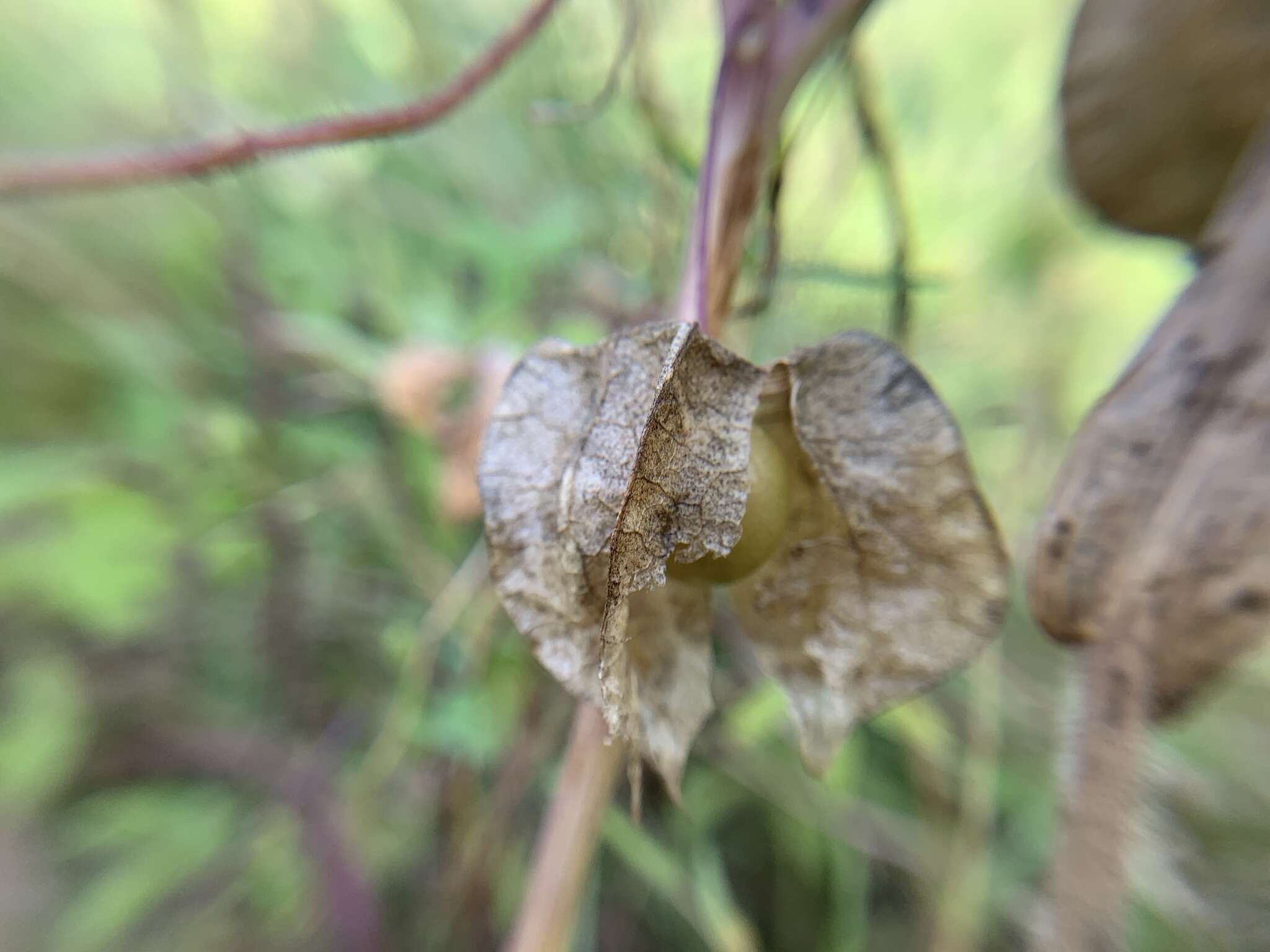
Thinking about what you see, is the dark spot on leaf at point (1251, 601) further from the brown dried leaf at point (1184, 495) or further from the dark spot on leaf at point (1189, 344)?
the dark spot on leaf at point (1189, 344)

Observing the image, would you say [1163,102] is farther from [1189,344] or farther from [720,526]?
[720,526]

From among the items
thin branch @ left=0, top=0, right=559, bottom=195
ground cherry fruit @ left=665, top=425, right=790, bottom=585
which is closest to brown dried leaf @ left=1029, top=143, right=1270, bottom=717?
ground cherry fruit @ left=665, top=425, right=790, bottom=585

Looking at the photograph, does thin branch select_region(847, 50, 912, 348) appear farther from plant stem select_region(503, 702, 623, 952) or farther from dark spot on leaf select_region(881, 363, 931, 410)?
plant stem select_region(503, 702, 623, 952)

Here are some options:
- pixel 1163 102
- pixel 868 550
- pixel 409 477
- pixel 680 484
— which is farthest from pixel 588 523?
pixel 409 477

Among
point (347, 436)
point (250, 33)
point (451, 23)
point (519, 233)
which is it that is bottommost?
point (347, 436)

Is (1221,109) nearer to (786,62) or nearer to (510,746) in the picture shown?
(786,62)

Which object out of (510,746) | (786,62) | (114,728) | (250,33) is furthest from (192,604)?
(786,62)

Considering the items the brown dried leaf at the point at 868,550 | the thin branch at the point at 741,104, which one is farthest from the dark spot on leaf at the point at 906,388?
the thin branch at the point at 741,104

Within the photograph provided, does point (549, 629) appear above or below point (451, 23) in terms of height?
below
